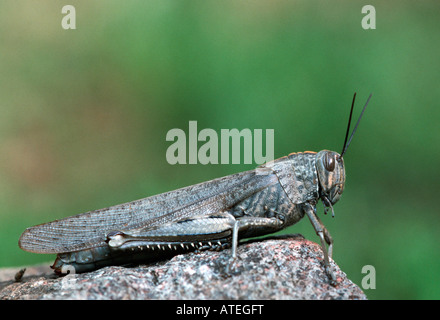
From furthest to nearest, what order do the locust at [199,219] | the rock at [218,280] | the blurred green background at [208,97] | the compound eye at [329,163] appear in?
the blurred green background at [208,97] < the compound eye at [329,163] < the locust at [199,219] < the rock at [218,280]

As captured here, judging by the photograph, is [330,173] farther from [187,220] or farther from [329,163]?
[187,220]

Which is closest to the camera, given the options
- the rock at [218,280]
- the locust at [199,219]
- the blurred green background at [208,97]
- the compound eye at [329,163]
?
the rock at [218,280]

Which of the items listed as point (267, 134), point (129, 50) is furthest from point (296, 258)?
point (129, 50)

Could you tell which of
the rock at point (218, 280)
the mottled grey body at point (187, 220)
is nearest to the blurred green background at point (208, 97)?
the mottled grey body at point (187, 220)

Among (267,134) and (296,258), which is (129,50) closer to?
(267,134)

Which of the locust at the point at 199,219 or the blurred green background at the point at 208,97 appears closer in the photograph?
the locust at the point at 199,219

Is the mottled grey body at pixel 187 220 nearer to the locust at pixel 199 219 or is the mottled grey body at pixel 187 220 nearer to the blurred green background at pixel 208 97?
the locust at pixel 199 219

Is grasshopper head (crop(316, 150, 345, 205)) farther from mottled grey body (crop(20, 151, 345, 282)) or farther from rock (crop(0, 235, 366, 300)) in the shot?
rock (crop(0, 235, 366, 300))

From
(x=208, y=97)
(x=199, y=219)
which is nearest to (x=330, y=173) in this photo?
(x=199, y=219)

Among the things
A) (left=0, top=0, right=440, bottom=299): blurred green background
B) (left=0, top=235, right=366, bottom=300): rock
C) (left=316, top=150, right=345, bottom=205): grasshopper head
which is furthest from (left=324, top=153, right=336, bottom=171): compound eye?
(left=0, top=0, right=440, bottom=299): blurred green background
